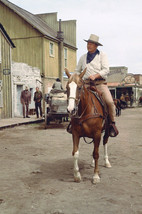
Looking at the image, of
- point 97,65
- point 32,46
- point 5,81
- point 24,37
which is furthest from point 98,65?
point 24,37

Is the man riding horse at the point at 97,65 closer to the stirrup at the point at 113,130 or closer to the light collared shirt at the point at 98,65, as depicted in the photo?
the light collared shirt at the point at 98,65

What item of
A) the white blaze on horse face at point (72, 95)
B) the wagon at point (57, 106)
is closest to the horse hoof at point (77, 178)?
the white blaze on horse face at point (72, 95)

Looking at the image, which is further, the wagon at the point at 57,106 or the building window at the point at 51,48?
the building window at the point at 51,48

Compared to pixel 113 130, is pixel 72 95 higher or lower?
higher

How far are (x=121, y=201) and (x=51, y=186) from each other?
4.11 ft

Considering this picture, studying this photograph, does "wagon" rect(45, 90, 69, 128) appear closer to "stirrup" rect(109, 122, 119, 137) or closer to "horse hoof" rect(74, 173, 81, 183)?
"stirrup" rect(109, 122, 119, 137)

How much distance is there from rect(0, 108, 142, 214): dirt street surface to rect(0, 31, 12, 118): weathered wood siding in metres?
11.2

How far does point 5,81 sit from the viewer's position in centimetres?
1916

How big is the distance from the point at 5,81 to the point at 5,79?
0.45 ft

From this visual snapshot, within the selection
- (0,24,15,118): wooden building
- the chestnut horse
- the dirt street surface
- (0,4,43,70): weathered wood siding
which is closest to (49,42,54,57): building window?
(0,4,43,70): weathered wood siding

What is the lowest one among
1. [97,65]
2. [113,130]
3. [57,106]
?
[113,130]

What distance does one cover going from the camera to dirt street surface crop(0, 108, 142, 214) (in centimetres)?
379

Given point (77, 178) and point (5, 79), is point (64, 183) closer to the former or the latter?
point (77, 178)

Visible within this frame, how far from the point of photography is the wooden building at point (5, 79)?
61.6 ft
